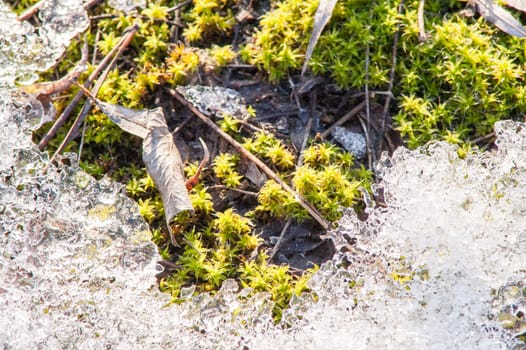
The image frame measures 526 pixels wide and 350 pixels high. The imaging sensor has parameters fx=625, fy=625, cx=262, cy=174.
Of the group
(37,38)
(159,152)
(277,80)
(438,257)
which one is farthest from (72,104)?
(438,257)

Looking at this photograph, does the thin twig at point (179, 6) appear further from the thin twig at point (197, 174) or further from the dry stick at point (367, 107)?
the dry stick at point (367, 107)

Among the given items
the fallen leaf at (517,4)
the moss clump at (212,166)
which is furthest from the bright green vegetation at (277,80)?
the fallen leaf at (517,4)

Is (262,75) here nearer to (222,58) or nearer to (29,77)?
(222,58)

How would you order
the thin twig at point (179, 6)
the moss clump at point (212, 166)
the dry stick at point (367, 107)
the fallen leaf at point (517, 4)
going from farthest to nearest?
the thin twig at point (179, 6) → the fallen leaf at point (517, 4) → the dry stick at point (367, 107) → the moss clump at point (212, 166)

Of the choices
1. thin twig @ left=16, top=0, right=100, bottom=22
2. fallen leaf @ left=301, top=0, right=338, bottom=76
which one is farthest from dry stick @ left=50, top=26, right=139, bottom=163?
fallen leaf @ left=301, top=0, right=338, bottom=76

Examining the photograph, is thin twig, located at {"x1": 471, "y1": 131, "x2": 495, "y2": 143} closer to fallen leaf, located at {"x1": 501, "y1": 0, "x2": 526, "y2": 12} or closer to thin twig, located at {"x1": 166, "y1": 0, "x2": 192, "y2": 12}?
fallen leaf, located at {"x1": 501, "y1": 0, "x2": 526, "y2": 12}

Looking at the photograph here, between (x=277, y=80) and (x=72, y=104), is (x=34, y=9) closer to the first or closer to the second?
(x=72, y=104)
